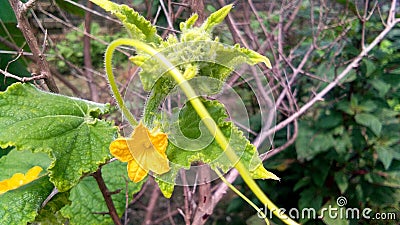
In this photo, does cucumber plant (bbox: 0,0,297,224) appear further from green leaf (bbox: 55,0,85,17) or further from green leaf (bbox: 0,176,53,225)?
green leaf (bbox: 55,0,85,17)

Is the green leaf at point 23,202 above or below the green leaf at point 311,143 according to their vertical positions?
above

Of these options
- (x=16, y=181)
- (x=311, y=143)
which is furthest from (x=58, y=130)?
(x=311, y=143)

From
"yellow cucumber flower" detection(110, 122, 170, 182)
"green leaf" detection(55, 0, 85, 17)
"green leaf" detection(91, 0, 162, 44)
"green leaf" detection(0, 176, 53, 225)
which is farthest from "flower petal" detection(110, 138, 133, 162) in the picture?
"green leaf" detection(55, 0, 85, 17)

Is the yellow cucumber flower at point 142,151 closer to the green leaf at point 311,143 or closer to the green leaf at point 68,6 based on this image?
the green leaf at point 68,6

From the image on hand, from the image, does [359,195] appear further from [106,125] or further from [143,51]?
[143,51]

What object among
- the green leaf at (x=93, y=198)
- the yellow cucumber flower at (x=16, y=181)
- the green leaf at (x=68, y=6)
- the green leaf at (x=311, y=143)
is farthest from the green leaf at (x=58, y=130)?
the green leaf at (x=311, y=143)

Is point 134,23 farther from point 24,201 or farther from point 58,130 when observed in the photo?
point 24,201
